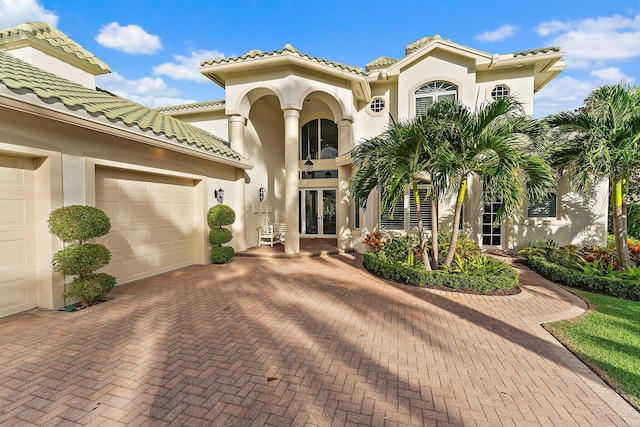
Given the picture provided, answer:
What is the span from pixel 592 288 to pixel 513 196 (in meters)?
3.15

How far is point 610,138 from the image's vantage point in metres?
6.96

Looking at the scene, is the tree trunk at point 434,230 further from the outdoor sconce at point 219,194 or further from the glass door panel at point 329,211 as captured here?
the glass door panel at point 329,211

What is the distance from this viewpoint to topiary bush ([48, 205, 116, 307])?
16.8 feet

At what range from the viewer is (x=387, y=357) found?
379 cm

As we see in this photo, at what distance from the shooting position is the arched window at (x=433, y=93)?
1222cm

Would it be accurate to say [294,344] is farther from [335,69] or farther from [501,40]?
[501,40]

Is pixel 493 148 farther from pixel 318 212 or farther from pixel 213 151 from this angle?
pixel 318 212

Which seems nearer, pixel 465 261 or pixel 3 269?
pixel 3 269

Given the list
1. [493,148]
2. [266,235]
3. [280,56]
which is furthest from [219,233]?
[493,148]

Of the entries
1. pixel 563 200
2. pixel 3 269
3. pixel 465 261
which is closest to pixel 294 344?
pixel 3 269

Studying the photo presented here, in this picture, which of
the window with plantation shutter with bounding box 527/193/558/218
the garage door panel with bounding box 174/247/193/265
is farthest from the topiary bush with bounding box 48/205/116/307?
the window with plantation shutter with bounding box 527/193/558/218

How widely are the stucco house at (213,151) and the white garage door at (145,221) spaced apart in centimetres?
3

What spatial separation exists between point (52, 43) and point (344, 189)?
32.9 ft

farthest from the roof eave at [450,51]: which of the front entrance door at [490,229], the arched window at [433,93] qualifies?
the front entrance door at [490,229]
